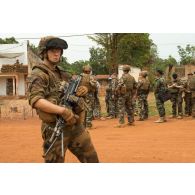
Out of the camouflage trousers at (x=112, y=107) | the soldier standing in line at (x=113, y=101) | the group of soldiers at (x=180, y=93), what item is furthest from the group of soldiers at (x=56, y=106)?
the camouflage trousers at (x=112, y=107)

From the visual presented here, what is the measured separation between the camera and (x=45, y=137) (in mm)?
3963

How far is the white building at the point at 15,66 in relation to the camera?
1114 inches

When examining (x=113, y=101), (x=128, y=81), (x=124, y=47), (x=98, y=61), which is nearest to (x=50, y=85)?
(x=128, y=81)

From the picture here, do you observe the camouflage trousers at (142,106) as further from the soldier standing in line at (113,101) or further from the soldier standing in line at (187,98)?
the soldier standing in line at (187,98)

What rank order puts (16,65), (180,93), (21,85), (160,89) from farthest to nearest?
(21,85)
(16,65)
(180,93)
(160,89)

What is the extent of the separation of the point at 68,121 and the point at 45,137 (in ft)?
1.27

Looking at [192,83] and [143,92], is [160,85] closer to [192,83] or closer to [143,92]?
[143,92]

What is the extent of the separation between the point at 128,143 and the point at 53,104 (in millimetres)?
4919

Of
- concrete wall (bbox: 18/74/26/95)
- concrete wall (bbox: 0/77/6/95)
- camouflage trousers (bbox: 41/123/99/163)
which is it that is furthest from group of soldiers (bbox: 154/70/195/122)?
concrete wall (bbox: 0/77/6/95)

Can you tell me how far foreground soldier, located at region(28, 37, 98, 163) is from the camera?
3688 millimetres

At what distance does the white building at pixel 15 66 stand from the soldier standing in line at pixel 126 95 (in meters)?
17.5

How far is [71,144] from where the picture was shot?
407cm

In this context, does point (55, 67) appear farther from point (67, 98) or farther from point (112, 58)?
point (112, 58)

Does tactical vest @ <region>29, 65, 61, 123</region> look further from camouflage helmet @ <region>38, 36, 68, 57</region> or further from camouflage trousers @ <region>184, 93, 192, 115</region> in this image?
camouflage trousers @ <region>184, 93, 192, 115</region>
